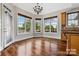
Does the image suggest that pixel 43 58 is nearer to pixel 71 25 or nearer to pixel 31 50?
pixel 31 50

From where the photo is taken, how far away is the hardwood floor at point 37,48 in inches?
81.5

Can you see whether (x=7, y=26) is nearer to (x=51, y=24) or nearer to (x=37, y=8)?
(x=37, y=8)

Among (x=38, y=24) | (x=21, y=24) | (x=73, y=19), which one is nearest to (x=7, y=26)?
(x=21, y=24)

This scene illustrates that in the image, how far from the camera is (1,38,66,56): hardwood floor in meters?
2.07

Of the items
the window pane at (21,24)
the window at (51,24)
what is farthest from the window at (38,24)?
the window pane at (21,24)

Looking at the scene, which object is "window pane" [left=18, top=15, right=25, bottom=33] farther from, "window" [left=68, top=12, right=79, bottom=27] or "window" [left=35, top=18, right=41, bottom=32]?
"window" [left=68, top=12, right=79, bottom=27]

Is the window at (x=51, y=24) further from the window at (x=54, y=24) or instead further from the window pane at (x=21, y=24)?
the window pane at (x=21, y=24)

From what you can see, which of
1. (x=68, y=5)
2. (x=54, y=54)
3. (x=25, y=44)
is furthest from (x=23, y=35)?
(x=68, y=5)

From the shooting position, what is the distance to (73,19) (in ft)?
6.77

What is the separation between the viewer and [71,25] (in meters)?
2.07

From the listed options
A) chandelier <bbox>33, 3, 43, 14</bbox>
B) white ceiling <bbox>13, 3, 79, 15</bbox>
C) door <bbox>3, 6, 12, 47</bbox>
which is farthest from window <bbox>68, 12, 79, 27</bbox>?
door <bbox>3, 6, 12, 47</bbox>

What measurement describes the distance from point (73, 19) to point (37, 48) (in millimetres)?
719

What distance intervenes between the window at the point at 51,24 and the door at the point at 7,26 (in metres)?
0.57

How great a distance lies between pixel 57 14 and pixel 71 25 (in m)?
0.28
